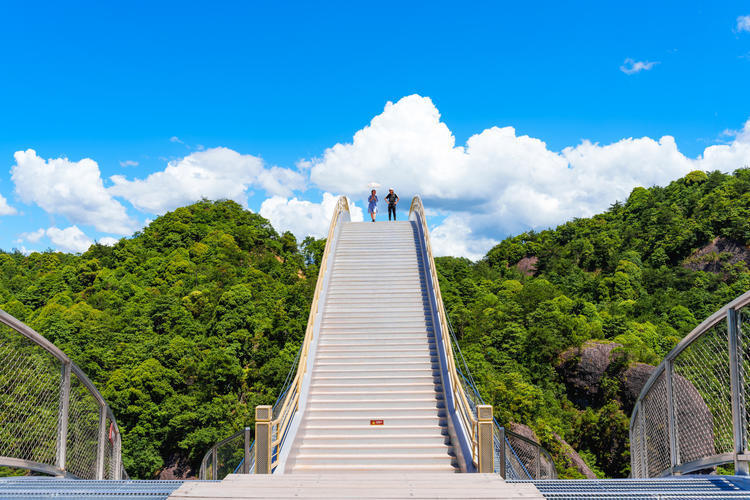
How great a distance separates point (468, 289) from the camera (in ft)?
116

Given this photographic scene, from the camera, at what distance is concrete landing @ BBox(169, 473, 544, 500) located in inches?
114

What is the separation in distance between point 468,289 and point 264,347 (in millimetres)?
15004

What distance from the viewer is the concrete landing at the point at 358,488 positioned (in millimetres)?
2893

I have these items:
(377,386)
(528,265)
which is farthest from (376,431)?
(528,265)

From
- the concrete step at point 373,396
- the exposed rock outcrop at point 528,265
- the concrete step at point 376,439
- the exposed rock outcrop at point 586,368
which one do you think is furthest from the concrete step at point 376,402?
the exposed rock outcrop at point 528,265

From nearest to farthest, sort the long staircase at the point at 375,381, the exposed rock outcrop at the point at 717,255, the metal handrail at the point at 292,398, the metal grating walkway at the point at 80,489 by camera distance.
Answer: the metal grating walkway at the point at 80,489, the metal handrail at the point at 292,398, the long staircase at the point at 375,381, the exposed rock outcrop at the point at 717,255

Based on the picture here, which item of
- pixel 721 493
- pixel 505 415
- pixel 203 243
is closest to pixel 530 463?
pixel 721 493

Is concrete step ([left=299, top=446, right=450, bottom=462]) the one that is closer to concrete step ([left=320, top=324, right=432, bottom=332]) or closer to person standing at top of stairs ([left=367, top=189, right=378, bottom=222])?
concrete step ([left=320, top=324, right=432, bottom=332])

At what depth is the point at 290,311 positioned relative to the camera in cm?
2870

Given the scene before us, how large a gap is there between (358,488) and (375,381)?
6813mm

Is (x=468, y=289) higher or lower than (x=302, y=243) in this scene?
lower

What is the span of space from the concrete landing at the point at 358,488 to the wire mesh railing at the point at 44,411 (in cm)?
255

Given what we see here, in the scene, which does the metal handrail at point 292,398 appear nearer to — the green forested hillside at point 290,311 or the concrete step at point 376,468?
the concrete step at point 376,468

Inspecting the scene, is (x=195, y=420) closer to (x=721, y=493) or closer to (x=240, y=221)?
(x=721, y=493)
